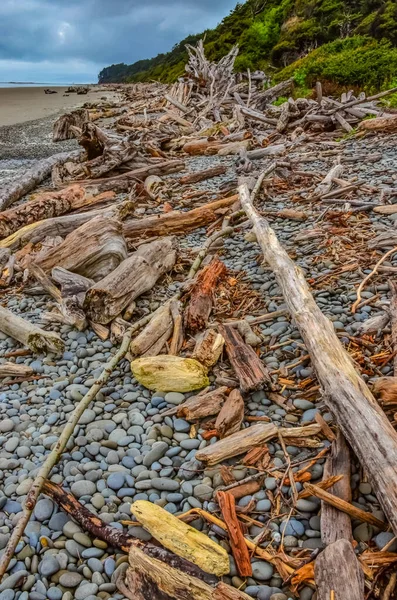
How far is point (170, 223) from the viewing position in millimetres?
6598

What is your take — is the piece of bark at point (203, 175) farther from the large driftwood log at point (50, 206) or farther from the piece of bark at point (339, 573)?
the piece of bark at point (339, 573)

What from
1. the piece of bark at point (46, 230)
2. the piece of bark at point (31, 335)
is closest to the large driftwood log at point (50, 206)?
the piece of bark at point (46, 230)

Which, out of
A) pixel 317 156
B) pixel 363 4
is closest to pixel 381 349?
pixel 317 156

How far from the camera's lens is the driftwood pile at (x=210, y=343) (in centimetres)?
210

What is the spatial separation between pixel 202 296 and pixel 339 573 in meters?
2.74

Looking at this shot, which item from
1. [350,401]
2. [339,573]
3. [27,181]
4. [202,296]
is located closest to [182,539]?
[339,573]

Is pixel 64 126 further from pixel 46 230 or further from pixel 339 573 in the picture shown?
pixel 339 573

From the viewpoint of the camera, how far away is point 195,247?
5902 mm

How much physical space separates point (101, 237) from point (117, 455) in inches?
120

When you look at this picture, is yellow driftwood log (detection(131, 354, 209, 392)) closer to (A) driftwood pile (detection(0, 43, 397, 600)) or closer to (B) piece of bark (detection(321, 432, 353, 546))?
(A) driftwood pile (detection(0, 43, 397, 600))

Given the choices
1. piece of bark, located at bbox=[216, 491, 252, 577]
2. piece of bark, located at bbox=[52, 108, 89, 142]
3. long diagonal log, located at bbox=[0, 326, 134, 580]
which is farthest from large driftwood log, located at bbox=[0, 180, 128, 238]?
piece of bark, located at bbox=[52, 108, 89, 142]

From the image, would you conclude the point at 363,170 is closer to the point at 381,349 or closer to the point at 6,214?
the point at 381,349

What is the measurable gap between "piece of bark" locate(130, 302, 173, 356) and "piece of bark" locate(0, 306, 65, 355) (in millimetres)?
760

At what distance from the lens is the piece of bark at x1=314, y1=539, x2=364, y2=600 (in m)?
1.83
